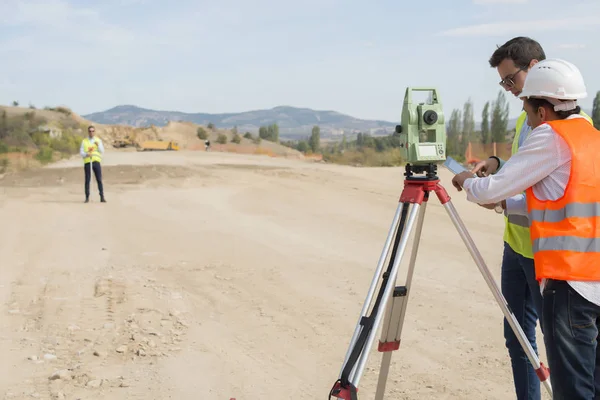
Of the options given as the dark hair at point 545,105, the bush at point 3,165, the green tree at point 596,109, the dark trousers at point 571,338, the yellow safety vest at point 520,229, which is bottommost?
the bush at point 3,165

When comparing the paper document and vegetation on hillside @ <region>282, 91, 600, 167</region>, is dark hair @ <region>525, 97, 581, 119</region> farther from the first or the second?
vegetation on hillside @ <region>282, 91, 600, 167</region>

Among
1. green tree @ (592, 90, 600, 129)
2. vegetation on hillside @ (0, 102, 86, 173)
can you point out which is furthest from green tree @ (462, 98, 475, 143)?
vegetation on hillside @ (0, 102, 86, 173)

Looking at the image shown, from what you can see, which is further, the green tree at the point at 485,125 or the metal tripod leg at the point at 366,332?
the green tree at the point at 485,125

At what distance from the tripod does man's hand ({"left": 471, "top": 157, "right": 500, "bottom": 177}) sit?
9.0 inches

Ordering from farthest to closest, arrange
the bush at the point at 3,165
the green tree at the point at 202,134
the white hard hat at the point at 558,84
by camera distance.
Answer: the green tree at the point at 202,134
the bush at the point at 3,165
the white hard hat at the point at 558,84

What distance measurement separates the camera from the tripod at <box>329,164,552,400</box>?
2.82 meters

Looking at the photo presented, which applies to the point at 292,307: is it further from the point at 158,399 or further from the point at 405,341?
the point at 158,399

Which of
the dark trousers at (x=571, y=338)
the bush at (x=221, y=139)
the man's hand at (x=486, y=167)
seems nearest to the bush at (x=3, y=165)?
the man's hand at (x=486, y=167)

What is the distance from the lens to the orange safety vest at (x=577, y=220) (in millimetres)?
2334

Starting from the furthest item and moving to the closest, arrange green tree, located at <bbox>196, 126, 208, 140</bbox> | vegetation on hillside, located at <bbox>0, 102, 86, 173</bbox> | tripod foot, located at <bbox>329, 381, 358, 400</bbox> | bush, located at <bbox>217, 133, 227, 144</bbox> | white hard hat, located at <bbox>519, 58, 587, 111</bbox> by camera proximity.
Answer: green tree, located at <bbox>196, 126, 208, 140</bbox> → bush, located at <bbox>217, 133, 227, 144</bbox> → vegetation on hillside, located at <bbox>0, 102, 86, 173</bbox> → tripod foot, located at <bbox>329, 381, 358, 400</bbox> → white hard hat, located at <bbox>519, 58, 587, 111</bbox>

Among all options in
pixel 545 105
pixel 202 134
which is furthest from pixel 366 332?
pixel 202 134

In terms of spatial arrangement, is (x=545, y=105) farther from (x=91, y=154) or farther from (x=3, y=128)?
(x=3, y=128)

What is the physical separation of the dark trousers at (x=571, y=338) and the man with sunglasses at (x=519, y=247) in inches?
19.3

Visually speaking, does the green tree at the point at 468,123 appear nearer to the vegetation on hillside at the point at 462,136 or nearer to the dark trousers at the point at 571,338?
the vegetation on hillside at the point at 462,136
